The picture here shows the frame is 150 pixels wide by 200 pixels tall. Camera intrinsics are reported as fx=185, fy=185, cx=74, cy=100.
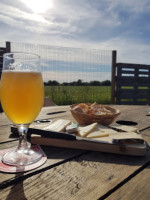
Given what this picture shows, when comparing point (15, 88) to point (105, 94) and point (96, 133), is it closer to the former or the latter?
point (96, 133)

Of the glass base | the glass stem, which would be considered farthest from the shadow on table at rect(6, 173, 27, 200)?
the glass stem

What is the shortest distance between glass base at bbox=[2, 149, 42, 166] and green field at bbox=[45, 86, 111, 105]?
4.90 meters

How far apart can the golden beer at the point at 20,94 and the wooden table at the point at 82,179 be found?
0.20 meters

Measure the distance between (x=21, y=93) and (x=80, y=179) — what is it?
1.38 feet

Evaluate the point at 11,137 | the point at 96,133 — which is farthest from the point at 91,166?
the point at 11,137

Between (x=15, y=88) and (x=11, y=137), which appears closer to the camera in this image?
(x=15, y=88)

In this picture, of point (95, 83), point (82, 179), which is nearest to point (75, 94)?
point (95, 83)

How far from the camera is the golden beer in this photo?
2.59ft

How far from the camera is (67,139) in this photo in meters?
0.86

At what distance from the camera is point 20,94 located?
79 centimetres

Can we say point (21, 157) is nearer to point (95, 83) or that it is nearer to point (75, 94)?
point (75, 94)

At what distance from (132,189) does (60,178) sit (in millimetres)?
229

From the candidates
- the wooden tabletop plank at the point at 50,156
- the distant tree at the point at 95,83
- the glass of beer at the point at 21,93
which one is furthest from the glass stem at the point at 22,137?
the distant tree at the point at 95,83

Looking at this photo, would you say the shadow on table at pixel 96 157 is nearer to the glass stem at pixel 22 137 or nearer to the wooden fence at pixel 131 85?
the glass stem at pixel 22 137
